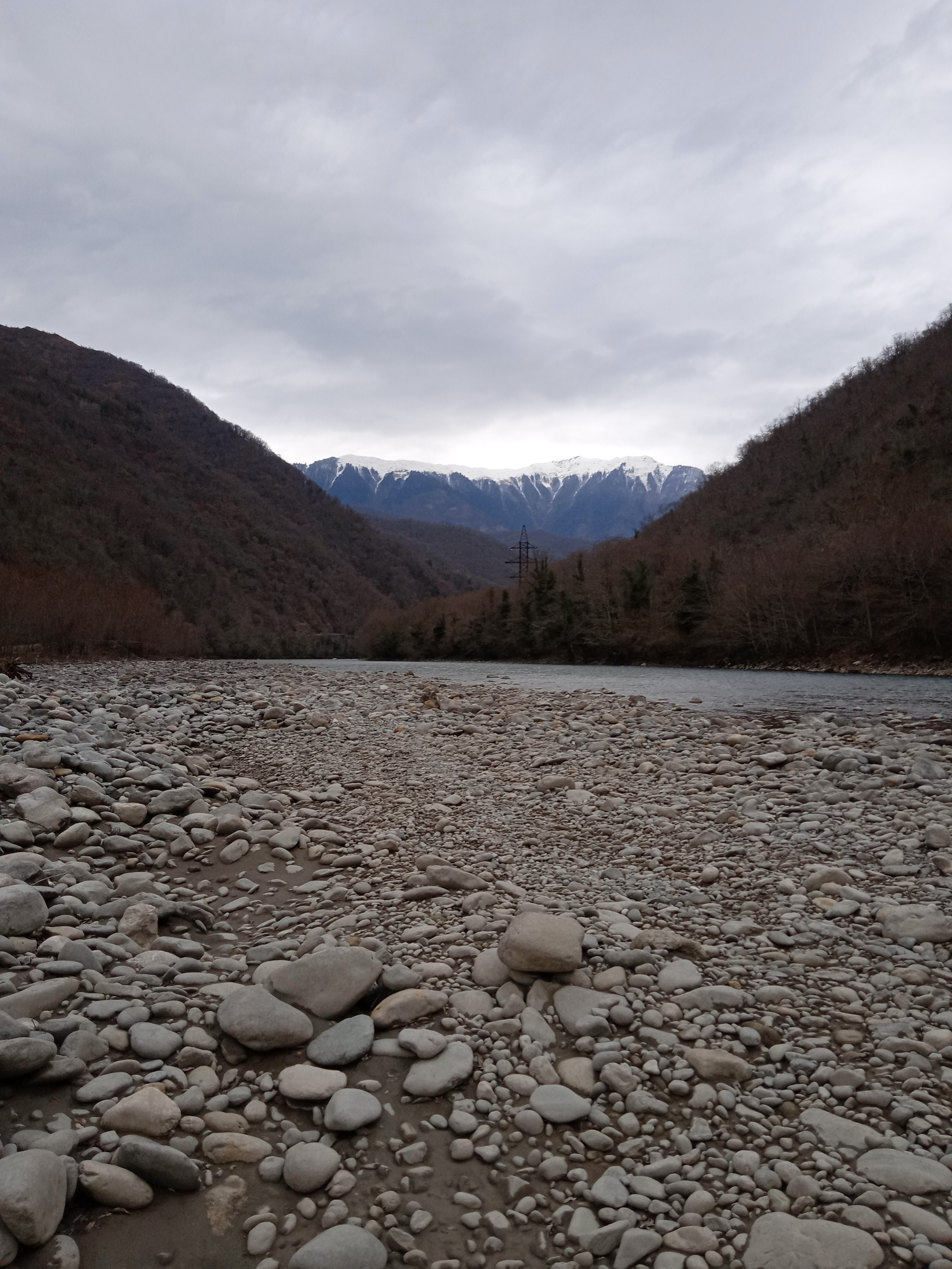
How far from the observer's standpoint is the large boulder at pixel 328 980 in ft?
13.2

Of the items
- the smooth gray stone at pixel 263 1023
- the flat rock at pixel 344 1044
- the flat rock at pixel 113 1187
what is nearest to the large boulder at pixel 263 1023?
the smooth gray stone at pixel 263 1023

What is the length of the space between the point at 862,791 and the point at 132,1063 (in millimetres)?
7408

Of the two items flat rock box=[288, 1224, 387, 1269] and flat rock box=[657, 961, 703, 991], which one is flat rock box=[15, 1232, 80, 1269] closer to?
flat rock box=[288, 1224, 387, 1269]

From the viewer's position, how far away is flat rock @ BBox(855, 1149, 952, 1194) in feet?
8.98

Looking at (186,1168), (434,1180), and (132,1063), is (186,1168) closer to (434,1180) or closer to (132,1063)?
(132,1063)

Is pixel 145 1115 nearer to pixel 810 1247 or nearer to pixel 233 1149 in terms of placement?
pixel 233 1149

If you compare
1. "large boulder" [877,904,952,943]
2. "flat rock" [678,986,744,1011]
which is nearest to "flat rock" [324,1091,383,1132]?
"flat rock" [678,986,744,1011]

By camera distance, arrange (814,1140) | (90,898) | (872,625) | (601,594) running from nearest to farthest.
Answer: (814,1140) < (90,898) < (872,625) < (601,594)

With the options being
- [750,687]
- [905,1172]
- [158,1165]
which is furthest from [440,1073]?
[750,687]

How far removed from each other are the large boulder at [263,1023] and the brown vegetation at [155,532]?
42.4 meters

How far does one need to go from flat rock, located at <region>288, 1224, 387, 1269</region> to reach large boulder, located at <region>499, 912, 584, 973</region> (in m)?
1.89

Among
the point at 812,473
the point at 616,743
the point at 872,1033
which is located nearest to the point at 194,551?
the point at 812,473

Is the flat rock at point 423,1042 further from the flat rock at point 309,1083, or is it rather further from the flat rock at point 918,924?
the flat rock at point 918,924

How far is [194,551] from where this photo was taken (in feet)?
371
